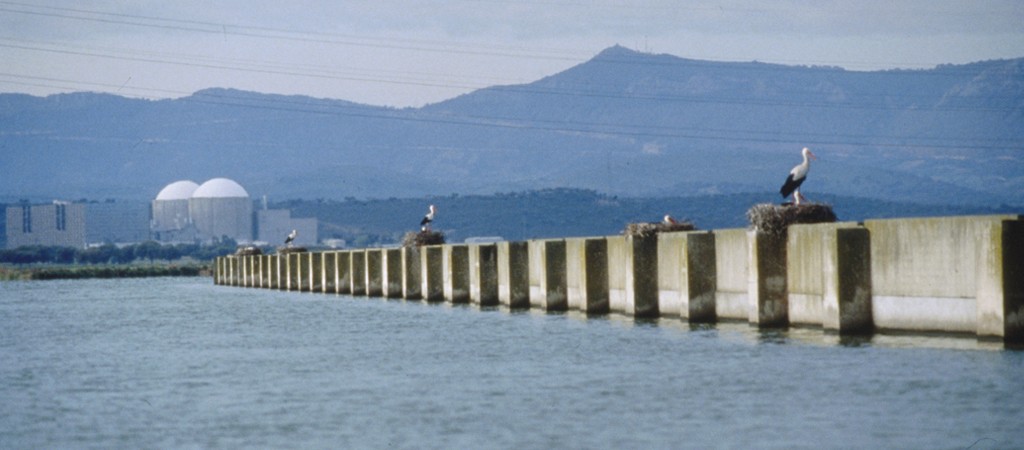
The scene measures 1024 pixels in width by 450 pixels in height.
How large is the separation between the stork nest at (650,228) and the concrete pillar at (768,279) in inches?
210

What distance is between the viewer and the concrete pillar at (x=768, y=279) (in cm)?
2644

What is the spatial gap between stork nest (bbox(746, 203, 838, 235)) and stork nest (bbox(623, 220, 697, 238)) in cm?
584

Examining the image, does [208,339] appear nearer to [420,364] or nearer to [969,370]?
[420,364]

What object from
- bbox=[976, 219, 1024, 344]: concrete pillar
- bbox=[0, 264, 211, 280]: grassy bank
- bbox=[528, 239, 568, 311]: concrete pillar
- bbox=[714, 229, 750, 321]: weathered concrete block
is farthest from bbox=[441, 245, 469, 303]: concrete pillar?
bbox=[0, 264, 211, 280]: grassy bank

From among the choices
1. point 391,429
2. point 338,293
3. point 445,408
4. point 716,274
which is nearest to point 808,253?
point 716,274

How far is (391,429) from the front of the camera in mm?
16844

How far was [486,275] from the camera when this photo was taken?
44.9 metres

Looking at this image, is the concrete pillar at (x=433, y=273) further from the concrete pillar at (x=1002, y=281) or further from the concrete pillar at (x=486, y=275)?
the concrete pillar at (x=1002, y=281)

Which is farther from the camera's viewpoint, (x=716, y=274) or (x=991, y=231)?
(x=716, y=274)

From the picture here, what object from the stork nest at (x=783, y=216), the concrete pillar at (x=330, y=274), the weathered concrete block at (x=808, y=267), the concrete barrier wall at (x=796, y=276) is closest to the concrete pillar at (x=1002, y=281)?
the concrete barrier wall at (x=796, y=276)

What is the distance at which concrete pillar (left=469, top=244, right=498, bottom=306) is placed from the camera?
4444 centimetres

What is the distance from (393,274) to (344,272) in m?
11.0

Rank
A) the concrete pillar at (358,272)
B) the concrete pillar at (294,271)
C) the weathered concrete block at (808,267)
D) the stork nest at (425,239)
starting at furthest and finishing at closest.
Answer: the concrete pillar at (294,271) → the concrete pillar at (358,272) → the stork nest at (425,239) → the weathered concrete block at (808,267)

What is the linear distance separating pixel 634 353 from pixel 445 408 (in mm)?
6595
